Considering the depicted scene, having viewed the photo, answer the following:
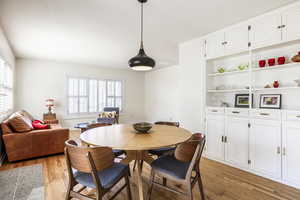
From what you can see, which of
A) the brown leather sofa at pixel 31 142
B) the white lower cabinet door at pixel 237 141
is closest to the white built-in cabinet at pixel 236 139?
the white lower cabinet door at pixel 237 141

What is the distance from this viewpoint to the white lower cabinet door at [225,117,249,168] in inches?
104

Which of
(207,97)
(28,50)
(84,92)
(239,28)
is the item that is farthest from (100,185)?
(84,92)

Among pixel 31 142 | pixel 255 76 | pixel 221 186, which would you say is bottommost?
pixel 221 186

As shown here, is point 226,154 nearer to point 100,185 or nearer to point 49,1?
point 100,185

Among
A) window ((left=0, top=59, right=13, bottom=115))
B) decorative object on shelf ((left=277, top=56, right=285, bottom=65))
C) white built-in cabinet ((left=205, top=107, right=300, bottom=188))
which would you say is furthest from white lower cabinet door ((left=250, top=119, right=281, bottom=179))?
window ((left=0, top=59, right=13, bottom=115))

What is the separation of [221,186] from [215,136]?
1.06 meters

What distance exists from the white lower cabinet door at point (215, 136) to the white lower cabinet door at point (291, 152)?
914mm

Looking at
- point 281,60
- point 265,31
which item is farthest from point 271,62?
point 265,31

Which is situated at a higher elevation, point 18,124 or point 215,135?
point 18,124

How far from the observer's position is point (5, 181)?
228 cm

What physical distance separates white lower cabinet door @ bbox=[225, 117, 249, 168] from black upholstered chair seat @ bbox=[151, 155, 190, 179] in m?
1.49

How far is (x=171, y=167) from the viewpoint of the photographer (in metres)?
1.73

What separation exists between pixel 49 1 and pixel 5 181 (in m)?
2.67

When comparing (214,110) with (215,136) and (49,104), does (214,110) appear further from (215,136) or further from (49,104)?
(49,104)
